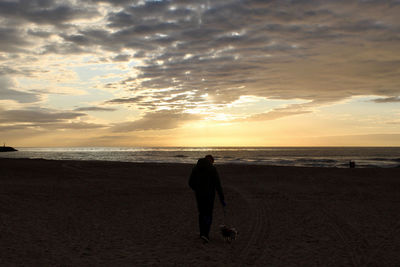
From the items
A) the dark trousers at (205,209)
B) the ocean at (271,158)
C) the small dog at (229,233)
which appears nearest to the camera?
the small dog at (229,233)

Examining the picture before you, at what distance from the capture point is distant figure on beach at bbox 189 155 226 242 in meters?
7.70

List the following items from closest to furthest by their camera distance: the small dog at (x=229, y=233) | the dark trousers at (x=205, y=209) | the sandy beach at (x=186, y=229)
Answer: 1. the sandy beach at (x=186, y=229)
2. the small dog at (x=229, y=233)
3. the dark trousers at (x=205, y=209)

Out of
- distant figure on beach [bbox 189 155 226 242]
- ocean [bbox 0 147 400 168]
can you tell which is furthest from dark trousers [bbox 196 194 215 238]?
ocean [bbox 0 147 400 168]

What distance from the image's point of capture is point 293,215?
10867mm

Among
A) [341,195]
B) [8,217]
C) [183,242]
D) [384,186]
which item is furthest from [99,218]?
[384,186]

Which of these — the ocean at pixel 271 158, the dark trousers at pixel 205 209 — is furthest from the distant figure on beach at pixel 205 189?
the ocean at pixel 271 158

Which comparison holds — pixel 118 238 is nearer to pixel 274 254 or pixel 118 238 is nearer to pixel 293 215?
pixel 274 254

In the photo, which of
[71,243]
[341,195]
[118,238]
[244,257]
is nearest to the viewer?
[244,257]

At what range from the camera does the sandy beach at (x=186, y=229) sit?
6.50m

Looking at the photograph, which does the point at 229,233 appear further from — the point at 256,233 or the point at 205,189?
the point at 256,233

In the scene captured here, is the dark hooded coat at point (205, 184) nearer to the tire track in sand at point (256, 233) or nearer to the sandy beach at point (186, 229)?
the sandy beach at point (186, 229)

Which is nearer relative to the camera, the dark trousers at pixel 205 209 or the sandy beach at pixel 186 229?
the sandy beach at pixel 186 229

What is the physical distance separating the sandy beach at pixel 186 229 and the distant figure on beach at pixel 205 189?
45 cm

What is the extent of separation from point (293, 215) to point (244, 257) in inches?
187
